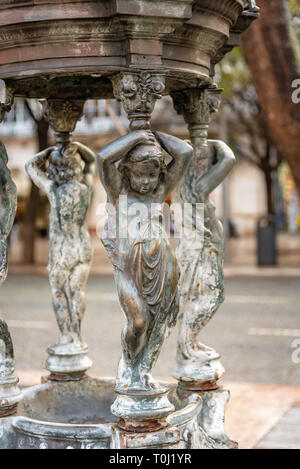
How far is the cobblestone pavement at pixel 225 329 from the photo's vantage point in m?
7.73

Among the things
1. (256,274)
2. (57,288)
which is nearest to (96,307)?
(256,274)

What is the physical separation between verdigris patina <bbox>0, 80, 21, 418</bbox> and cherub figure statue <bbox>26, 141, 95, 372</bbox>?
687mm

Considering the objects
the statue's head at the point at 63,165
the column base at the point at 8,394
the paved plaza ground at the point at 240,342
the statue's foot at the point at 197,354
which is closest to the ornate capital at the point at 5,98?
the statue's head at the point at 63,165

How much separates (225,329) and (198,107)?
6.24 meters

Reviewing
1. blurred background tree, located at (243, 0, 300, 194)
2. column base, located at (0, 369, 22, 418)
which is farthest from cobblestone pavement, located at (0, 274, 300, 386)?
column base, located at (0, 369, 22, 418)

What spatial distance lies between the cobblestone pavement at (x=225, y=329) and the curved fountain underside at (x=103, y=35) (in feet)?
13.8

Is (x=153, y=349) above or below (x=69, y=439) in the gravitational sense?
above

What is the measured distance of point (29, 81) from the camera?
13.9 feet

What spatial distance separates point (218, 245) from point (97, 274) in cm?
1471

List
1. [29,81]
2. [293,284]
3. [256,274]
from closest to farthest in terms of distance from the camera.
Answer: [29,81] → [293,284] → [256,274]

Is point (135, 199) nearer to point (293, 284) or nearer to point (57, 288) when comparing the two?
point (57, 288)

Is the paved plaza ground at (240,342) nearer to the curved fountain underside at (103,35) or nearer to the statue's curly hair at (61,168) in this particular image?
the statue's curly hair at (61,168)

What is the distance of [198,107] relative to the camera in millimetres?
4223
